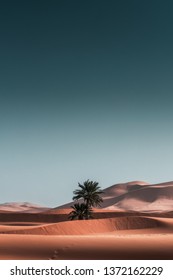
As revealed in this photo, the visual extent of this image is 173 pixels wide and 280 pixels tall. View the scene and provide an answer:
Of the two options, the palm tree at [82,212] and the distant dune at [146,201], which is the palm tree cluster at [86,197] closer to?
the palm tree at [82,212]

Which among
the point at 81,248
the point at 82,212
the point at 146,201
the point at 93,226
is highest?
the point at 146,201

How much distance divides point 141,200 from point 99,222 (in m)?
108

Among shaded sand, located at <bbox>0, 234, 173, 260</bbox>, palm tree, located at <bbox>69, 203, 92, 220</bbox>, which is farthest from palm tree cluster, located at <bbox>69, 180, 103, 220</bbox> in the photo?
shaded sand, located at <bbox>0, 234, 173, 260</bbox>

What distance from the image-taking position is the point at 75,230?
4144 cm

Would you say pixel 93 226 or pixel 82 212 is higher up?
pixel 82 212

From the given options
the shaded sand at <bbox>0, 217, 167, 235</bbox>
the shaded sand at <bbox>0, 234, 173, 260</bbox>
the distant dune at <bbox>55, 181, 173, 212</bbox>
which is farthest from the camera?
the distant dune at <bbox>55, 181, 173, 212</bbox>

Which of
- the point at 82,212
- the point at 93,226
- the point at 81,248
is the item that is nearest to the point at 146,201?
the point at 82,212

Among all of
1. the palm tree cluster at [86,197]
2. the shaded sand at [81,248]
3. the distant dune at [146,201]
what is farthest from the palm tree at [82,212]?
the distant dune at [146,201]

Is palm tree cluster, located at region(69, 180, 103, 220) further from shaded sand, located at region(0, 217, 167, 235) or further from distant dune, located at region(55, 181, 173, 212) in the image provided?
distant dune, located at region(55, 181, 173, 212)

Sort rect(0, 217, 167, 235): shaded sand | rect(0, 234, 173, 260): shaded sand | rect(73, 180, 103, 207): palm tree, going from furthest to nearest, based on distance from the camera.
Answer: rect(73, 180, 103, 207): palm tree < rect(0, 217, 167, 235): shaded sand < rect(0, 234, 173, 260): shaded sand

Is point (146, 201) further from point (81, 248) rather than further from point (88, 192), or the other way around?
point (81, 248)
